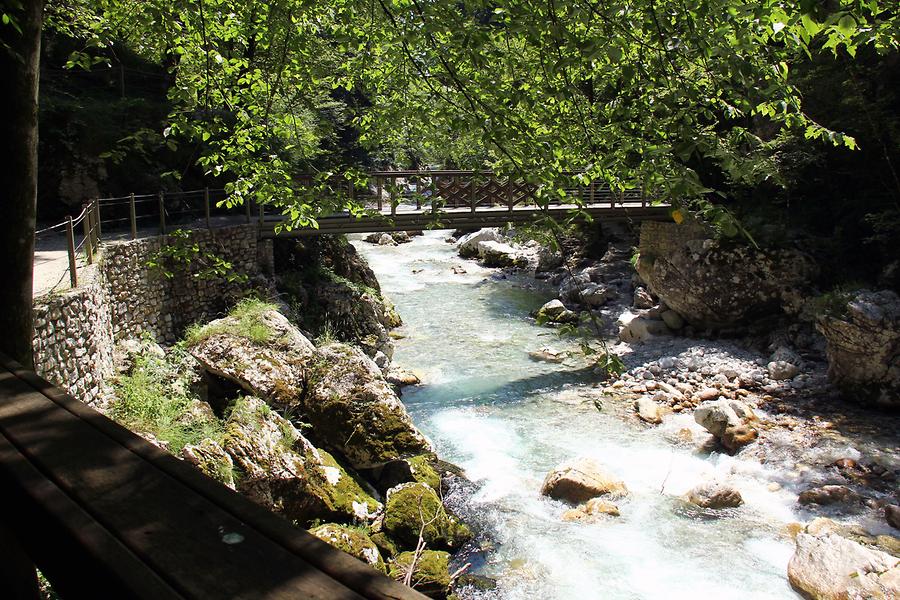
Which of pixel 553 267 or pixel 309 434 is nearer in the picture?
pixel 309 434

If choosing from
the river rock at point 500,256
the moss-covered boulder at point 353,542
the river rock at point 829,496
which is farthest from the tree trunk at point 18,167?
the river rock at point 500,256

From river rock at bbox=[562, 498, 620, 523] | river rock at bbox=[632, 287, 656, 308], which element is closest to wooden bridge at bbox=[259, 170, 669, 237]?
river rock at bbox=[632, 287, 656, 308]

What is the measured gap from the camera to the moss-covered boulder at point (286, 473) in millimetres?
6992

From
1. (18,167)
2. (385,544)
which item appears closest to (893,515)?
(385,544)

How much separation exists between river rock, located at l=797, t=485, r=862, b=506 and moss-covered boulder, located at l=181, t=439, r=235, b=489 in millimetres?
7110

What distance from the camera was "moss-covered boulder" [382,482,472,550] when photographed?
738cm

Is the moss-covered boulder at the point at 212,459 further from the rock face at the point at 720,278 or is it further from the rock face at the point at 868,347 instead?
the rock face at the point at 720,278

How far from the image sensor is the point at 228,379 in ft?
30.0

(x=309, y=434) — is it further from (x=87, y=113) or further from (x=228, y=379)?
(x=87, y=113)

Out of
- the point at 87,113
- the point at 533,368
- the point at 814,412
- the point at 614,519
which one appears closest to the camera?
the point at 614,519

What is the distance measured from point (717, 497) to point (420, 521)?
A: 3923mm

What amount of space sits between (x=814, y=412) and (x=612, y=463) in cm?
405

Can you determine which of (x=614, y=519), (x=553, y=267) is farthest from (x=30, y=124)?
(x=553, y=267)

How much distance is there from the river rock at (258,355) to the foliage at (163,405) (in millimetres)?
465
